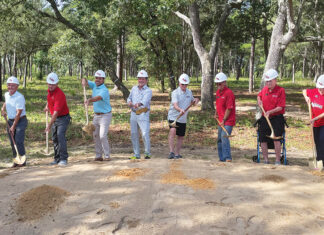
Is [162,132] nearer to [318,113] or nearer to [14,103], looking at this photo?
[14,103]

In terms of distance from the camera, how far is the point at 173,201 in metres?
3.87

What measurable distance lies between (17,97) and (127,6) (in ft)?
30.0

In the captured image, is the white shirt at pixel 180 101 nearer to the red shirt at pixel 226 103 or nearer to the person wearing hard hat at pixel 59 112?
the red shirt at pixel 226 103

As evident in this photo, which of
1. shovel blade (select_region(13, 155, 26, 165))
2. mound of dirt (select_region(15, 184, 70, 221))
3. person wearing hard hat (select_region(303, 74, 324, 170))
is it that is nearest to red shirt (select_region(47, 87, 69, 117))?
shovel blade (select_region(13, 155, 26, 165))

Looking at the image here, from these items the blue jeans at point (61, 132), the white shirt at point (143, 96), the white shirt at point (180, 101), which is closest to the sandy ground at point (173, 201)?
the blue jeans at point (61, 132)

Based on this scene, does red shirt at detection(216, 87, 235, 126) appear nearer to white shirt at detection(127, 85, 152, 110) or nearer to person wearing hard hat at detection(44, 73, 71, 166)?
white shirt at detection(127, 85, 152, 110)

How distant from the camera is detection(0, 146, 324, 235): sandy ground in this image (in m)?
3.37

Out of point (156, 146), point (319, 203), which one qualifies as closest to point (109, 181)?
point (319, 203)

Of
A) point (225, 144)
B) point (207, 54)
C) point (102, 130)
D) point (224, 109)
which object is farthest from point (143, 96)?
point (207, 54)

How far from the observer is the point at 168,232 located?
325 cm

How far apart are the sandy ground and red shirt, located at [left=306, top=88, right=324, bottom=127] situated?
89cm

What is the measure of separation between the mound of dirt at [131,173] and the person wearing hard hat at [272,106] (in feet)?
8.58

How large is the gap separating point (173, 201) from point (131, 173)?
49.5 inches

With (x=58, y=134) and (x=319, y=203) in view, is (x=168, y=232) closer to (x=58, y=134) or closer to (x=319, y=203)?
(x=319, y=203)
